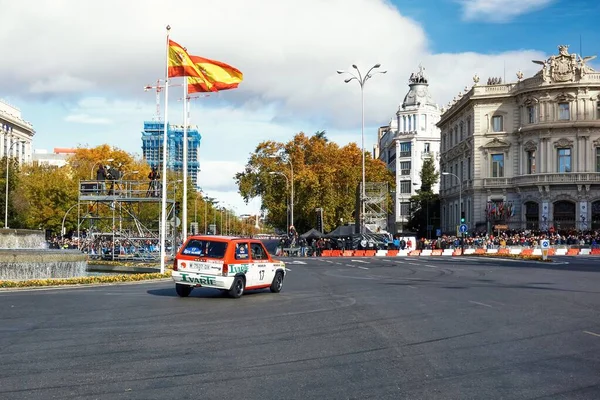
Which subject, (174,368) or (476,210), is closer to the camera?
(174,368)

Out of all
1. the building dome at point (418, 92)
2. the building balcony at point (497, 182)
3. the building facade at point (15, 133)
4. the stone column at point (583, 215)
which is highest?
the building dome at point (418, 92)

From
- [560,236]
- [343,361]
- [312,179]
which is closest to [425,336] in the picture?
[343,361]

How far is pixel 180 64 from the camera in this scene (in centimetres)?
2934

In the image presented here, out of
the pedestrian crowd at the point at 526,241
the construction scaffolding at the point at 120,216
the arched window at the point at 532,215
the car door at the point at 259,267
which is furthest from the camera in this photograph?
the arched window at the point at 532,215

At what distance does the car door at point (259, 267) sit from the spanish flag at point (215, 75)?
10752 millimetres

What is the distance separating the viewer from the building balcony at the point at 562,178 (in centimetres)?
7169

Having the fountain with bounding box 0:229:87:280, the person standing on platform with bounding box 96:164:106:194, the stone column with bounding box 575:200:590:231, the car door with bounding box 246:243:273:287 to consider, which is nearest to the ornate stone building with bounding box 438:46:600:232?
the stone column with bounding box 575:200:590:231

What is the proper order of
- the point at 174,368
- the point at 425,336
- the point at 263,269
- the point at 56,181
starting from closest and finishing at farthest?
the point at 174,368
the point at 425,336
the point at 263,269
the point at 56,181

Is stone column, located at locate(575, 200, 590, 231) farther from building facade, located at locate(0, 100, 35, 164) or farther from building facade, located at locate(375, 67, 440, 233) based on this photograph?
building facade, located at locate(0, 100, 35, 164)

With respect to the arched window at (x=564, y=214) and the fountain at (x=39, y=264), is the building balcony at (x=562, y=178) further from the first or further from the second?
the fountain at (x=39, y=264)

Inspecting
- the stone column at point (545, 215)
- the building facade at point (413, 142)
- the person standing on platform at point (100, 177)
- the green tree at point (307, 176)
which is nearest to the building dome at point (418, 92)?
the building facade at point (413, 142)

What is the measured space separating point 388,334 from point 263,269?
8.46m

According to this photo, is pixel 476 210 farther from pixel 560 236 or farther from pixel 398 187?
pixel 398 187

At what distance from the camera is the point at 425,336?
1196 cm
